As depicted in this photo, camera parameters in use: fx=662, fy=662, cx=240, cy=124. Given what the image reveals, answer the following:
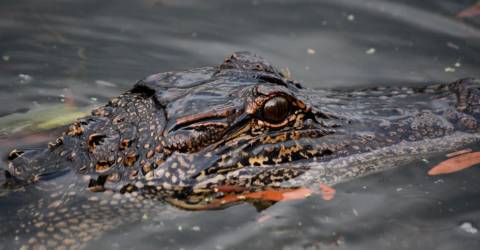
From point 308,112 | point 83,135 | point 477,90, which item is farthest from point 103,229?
point 477,90

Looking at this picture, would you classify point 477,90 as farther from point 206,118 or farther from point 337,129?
point 206,118

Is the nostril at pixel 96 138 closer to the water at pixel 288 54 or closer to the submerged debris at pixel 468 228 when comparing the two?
the water at pixel 288 54

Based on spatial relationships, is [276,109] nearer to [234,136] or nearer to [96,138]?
[234,136]

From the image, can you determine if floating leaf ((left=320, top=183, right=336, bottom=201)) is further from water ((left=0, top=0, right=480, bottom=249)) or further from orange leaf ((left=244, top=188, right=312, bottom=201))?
orange leaf ((left=244, top=188, right=312, bottom=201))

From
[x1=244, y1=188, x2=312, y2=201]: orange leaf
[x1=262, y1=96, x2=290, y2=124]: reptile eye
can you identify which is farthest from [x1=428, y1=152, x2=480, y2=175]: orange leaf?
[x1=262, y1=96, x2=290, y2=124]: reptile eye

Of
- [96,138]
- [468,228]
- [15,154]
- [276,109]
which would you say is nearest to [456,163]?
[468,228]

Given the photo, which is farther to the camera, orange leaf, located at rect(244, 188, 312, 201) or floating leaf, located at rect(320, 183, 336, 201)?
A: floating leaf, located at rect(320, 183, 336, 201)

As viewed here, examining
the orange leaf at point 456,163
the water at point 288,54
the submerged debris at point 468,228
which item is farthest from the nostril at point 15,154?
the submerged debris at point 468,228

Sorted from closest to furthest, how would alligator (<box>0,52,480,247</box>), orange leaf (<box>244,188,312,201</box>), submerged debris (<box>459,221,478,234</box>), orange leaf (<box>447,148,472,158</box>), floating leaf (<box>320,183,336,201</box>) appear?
alligator (<box>0,52,480,247</box>) < submerged debris (<box>459,221,478,234</box>) < orange leaf (<box>244,188,312,201</box>) < floating leaf (<box>320,183,336,201</box>) < orange leaf (<box>447,148,472,158</box>)
